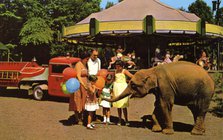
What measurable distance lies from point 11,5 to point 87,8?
10583 mm

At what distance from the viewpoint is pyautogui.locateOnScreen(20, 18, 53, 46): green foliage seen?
129 ft

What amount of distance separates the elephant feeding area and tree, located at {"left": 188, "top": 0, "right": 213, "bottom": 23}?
3555 cm

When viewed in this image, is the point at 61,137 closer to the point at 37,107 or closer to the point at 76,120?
the point at 76,120

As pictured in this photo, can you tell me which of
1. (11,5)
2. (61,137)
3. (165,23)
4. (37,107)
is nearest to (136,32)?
(165,23)

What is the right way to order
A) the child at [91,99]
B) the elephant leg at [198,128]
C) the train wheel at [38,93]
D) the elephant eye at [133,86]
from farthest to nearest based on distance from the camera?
the train wheel at [38,93]
the child at [91,99]
the elephant eye at [133,86]
the elephant leg at [198,128]

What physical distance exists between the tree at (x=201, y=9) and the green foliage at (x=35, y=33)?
20.8m

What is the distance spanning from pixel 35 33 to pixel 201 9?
77.0 feet

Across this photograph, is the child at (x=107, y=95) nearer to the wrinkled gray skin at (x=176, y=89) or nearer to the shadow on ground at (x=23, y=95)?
the wrinkled gray skin at (x=176, y=89)

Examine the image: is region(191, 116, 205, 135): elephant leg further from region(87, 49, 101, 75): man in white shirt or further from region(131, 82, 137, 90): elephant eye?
region(87, 49, 101, 75): man in white shirt

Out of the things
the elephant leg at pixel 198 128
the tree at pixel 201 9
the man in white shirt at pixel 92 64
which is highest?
the tree at pixel 201 9

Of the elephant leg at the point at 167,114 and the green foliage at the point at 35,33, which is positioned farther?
the green foliage at the point at 35,33

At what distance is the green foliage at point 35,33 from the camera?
39259mm

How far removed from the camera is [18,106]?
13359 millimetres

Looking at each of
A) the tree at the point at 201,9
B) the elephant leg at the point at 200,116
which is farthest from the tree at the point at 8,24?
the elephant leg at the point at 200,116
